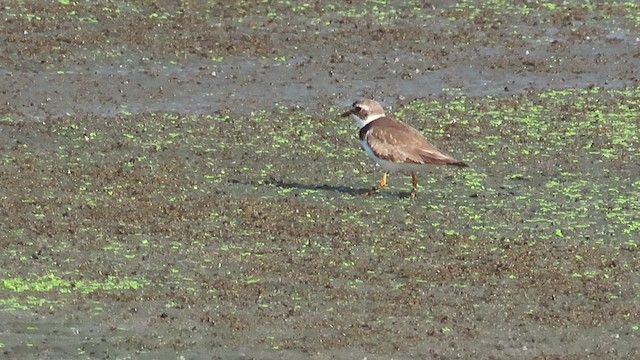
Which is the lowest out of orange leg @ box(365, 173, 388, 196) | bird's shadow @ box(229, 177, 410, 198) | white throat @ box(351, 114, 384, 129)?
bird's shadow @ box(229, 177, 410, 198)

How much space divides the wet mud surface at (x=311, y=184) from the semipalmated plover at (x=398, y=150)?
20cm

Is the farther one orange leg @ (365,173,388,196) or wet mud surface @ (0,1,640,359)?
orange leg @ (365,173,388,196)

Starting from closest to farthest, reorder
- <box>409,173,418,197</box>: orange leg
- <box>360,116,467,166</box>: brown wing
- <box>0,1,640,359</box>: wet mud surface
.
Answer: <box>0,1,640,359</box>: wet mud surface, <box>409,173,418,197</box>: orange leg, <box>360,116,467,166</box>: brown wing

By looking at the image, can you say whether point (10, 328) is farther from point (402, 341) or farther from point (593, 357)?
point (593, 357)

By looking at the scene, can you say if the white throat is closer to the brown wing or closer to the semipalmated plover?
the semipalmated plover

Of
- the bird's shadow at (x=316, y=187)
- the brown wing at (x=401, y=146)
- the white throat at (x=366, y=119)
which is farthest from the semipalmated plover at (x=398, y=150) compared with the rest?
the white throat at (x=366, y=119)

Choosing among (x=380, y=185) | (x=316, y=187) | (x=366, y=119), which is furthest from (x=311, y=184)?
(x=366, y=119)

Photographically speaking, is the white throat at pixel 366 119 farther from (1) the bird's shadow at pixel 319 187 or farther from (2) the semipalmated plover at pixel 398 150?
(1) the bird's shadow at pixel 319 187

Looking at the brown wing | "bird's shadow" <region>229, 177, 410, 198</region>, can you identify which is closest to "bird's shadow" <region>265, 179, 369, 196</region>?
"bird's shadow" <region>229, 177, 410, 198</region>

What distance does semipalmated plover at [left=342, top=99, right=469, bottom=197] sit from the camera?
40.1 ft

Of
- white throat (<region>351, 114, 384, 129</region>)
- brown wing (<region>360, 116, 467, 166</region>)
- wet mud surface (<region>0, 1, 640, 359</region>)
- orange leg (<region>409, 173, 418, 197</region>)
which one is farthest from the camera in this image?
white throat (<region>351, 114, 384, 129</region>)

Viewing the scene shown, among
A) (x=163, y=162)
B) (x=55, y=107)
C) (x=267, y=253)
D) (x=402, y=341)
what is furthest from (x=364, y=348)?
(x=55, y=107)

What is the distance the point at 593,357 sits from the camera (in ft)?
28.7

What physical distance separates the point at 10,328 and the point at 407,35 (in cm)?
856
